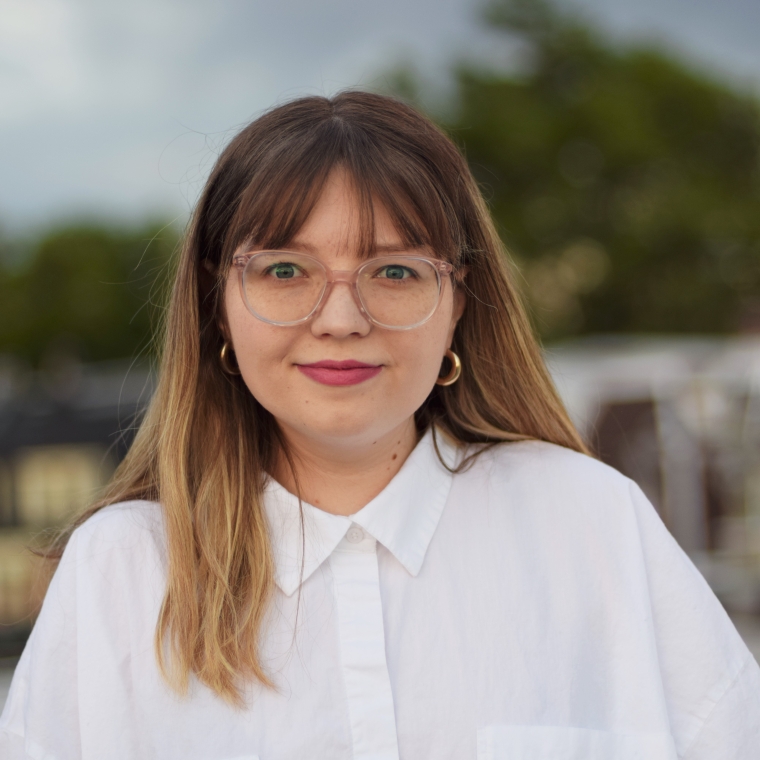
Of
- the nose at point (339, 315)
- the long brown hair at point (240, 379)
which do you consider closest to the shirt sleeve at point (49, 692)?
the long brown hair at point (240, 379)

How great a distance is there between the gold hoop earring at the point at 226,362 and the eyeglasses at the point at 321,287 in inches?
7.9

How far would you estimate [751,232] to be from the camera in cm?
2112

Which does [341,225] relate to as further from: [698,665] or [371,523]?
[698,665]

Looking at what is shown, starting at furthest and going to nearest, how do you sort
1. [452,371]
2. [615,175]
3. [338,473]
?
[615,175] < [452,371] < [338,473]

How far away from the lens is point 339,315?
137 centimetres

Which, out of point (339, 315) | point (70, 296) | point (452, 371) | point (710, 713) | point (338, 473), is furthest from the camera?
point (70, 296)

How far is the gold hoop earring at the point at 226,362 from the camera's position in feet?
5.27

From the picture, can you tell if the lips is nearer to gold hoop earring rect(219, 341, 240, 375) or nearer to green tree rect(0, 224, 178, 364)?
gold hoop earring rect(219, 341, 240, 375)

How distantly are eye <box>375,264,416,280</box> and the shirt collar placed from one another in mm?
348

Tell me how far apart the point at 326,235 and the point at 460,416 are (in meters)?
0.51

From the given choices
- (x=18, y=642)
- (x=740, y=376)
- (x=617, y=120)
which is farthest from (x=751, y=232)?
(x=18, y=642)

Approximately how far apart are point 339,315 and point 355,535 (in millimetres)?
382

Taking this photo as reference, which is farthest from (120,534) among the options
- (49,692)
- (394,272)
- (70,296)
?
(70,296)

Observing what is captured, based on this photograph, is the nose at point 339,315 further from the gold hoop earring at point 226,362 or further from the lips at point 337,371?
the gold hoop earring at point 226,362
